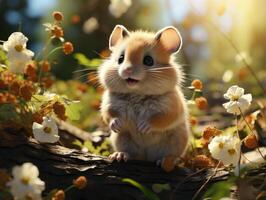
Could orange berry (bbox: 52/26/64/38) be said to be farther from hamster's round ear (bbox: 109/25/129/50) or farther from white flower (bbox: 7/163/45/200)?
white flower (bbox: 7/163/45/200)

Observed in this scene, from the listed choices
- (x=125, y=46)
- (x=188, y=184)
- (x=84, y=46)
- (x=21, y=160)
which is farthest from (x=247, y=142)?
(x=84, y=46)

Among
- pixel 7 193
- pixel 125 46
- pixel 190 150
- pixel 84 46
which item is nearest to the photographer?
pixel 7 193

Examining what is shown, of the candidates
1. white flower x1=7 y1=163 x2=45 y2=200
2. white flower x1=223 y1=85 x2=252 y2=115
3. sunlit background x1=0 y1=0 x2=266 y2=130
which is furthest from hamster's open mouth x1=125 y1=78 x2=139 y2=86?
sunlit background x1=0 y1=0 x2=266 y2=130

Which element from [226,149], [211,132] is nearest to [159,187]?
[226,149]

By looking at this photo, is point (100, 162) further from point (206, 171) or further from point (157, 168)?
point (206, 171)

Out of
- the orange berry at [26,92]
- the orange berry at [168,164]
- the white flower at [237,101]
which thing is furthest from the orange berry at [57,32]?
the white flower at [237,101]

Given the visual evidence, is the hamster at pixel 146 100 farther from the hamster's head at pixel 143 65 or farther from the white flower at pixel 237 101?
the white flower at pixel 237 101
